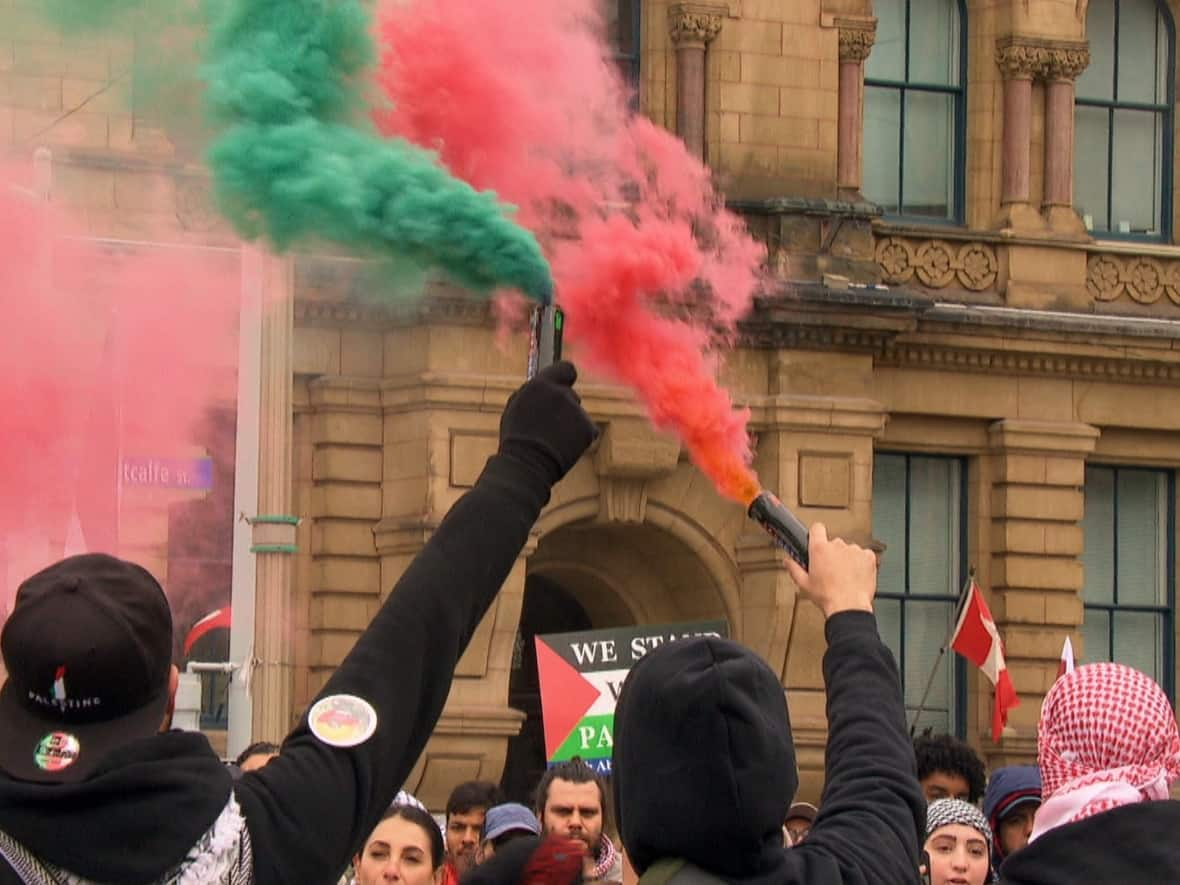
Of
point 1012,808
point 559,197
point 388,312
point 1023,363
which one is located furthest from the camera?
point 1023,363

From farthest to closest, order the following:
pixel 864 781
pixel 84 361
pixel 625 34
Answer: pixel 625 34 → pixel 84 361 → pixel 864 781

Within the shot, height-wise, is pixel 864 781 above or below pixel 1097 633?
above

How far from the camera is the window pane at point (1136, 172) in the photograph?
25.1 meters

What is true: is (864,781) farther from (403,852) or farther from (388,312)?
(388,312)

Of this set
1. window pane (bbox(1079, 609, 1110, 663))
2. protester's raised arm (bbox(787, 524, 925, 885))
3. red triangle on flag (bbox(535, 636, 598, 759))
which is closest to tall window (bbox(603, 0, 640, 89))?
window pane (bbox(1079, 609, 1110, 663))

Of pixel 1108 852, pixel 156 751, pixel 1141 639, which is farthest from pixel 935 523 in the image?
pixel 156 751

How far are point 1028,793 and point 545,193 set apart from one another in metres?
3.50

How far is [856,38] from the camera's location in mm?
23250

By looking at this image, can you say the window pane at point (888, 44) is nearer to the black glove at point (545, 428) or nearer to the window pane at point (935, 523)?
the window pane at point (935, 523)

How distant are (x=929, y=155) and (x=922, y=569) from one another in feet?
12.2

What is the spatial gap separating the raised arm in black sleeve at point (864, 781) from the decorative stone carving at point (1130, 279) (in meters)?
20.5

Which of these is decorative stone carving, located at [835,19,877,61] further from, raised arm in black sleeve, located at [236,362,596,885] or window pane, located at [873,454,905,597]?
raised arm in black sleeve, located at [236,362,596,885]

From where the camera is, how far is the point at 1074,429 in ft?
78.6

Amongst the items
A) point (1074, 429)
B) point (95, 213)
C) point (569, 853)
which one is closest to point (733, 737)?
point (569, 853)
